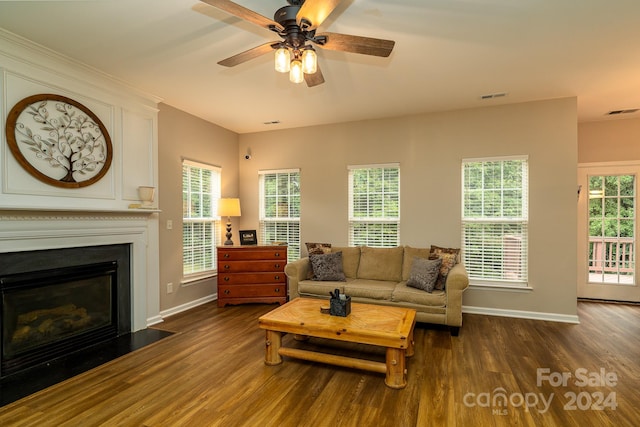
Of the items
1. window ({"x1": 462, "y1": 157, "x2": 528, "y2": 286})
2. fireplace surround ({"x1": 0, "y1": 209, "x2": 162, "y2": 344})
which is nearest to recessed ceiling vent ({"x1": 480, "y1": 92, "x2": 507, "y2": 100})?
window ({"x1": 462, "y1": 157, "x2": 528, "y2": 286})

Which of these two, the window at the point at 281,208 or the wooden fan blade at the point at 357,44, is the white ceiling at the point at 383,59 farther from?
the window at the point at 281,208

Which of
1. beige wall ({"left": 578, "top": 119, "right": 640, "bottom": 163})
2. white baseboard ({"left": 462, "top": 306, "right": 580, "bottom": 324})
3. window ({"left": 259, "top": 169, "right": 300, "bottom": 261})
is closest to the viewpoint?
white baseboard ({"left": 462, "top": 306, "right": 580, "bottom": 324})

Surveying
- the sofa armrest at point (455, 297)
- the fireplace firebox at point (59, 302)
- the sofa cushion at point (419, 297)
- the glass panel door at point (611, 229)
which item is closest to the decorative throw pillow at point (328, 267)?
the sofa cushion at point (419, 297)

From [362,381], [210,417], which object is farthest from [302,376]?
[210,417]

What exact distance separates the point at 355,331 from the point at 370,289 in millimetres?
1387

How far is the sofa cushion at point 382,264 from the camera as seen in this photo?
4.45 metres

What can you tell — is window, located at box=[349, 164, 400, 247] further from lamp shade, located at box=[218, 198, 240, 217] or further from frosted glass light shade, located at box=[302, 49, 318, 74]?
frosted glass light shade, located at box=[302, 49, 318, 74]

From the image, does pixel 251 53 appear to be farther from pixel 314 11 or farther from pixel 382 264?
pixel 382 264

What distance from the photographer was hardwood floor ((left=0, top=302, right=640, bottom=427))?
216 cm

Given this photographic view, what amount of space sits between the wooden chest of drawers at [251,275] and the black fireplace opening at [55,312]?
147 centimetres

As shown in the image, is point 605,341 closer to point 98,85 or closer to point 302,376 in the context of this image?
point 302,376

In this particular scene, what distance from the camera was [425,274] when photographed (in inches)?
153

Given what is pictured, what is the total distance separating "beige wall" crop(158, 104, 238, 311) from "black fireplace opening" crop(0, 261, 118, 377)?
2.60 ft

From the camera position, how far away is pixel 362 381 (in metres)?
2.62
